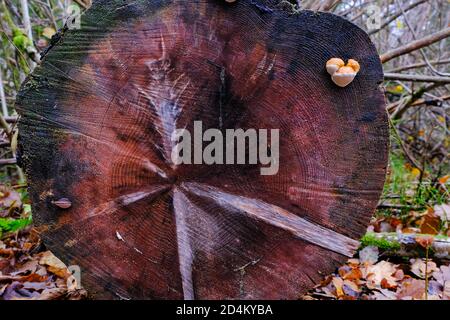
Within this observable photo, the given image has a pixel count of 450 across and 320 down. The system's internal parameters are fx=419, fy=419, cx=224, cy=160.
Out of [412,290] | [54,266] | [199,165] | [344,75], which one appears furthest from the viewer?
[54,266]

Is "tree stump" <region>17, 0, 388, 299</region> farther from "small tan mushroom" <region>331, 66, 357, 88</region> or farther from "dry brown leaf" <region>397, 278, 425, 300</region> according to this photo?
"dry brown leaf" <region>397, 278, 425, 300</region>

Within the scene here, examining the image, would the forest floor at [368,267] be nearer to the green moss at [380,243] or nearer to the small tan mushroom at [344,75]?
the green moss at [380,243]

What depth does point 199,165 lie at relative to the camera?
5.03ft

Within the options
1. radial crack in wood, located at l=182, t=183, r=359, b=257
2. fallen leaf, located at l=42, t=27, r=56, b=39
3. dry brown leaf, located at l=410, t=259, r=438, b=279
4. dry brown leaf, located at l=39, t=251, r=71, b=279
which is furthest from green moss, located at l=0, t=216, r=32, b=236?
dry brown leaf, located at l=410, t=259, r=438, b=279

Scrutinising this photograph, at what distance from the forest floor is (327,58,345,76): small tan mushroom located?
78 cm

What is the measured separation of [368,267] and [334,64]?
1342mm

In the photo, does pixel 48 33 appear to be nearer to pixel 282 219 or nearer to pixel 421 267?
pixel 282 219

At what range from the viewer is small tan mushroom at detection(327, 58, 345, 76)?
143 centimetres

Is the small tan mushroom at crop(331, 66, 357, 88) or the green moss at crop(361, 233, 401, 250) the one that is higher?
the small tan mushroom at crop(331, 66, 357, 88)

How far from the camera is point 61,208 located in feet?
5.09

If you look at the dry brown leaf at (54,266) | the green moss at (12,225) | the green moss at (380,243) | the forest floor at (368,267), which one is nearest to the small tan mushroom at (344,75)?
the forest floor at (368,267)

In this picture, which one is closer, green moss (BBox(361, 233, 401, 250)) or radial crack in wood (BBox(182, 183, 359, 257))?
radial crack in wood (BBox(182, 183, 359, 257))

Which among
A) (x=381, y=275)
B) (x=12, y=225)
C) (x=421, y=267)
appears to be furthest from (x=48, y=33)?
(x=421, y=267)
